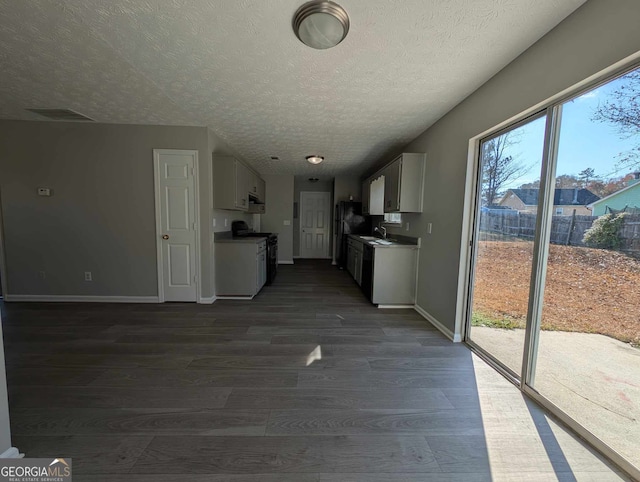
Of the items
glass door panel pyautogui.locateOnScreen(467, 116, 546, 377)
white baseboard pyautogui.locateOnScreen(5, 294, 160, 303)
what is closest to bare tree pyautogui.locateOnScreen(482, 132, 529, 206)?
glass door panel pyautogui.locateOnScreen(467, 116, 546, 377)

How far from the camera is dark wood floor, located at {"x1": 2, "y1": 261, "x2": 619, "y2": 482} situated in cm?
126

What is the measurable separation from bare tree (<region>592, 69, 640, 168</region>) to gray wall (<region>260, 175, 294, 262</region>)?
19.1ft

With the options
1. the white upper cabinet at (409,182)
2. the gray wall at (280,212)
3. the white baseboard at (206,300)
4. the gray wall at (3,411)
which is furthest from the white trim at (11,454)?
the gray wall at (280,212)

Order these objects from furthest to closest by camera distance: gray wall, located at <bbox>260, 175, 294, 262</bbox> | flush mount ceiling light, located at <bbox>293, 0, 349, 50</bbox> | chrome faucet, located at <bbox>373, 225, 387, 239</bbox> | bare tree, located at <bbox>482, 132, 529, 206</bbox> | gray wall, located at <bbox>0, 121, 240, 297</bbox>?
gray wall, located at <bbox>260, 175, 294, 262</bbox> → chrome faucet, located at <bbox>373, 225, 387, 239</bbox> → gray wall, located at <bbox>0, 121, 240, 297</bbox> → bare tree, located at <bbox>482, 132, 529, 206</bbox> → flush mount ceiling light, located at <bbox>293, 0, 349, 50</bbox>

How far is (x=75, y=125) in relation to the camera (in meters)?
3.25

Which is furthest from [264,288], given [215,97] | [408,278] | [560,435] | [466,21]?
[466,21]

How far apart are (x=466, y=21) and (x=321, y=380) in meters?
2.58

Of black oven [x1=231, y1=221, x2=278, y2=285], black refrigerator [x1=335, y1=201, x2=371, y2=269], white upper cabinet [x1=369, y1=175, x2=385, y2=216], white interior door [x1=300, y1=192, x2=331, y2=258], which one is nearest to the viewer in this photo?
black oven [x1=231, y1=221, x2=278, y2=285]

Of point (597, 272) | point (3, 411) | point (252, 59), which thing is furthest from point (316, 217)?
point (3, 411)

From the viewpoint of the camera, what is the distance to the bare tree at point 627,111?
1.24 meters

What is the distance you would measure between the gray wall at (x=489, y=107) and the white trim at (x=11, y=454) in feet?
10.6

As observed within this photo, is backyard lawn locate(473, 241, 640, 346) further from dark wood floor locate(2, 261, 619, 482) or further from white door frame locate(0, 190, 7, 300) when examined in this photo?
white door frame locate(0, 190, 7, 300)

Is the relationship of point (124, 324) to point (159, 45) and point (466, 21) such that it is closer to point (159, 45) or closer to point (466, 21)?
point (159, 45)

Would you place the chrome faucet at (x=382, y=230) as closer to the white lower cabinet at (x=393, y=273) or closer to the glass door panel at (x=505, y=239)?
the white lower cabinet at (x=393, y=273)
